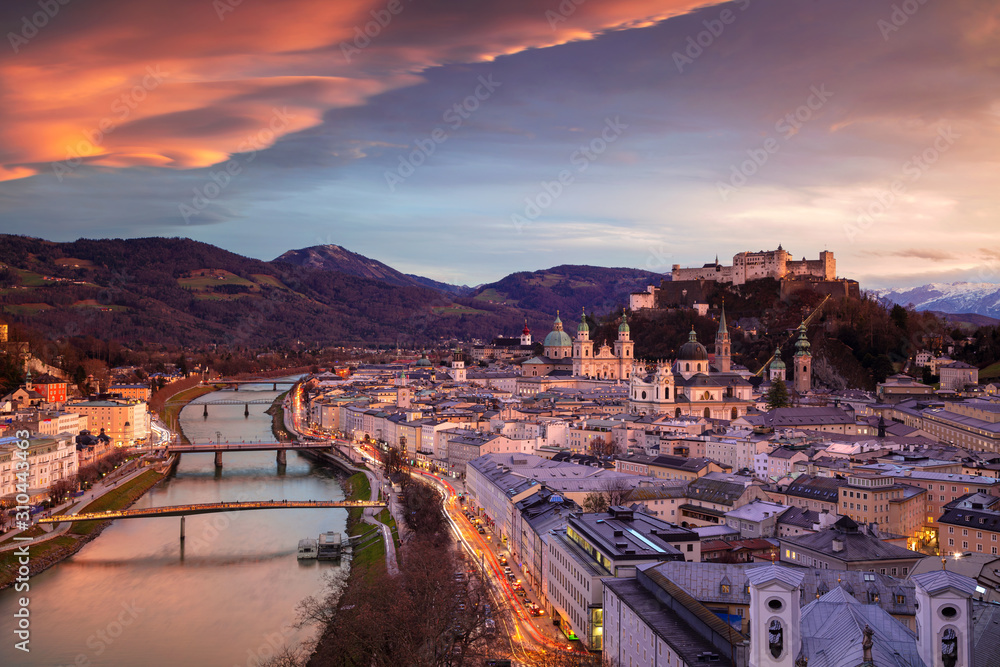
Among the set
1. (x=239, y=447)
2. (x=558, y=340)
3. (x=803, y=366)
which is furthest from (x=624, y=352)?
(x=239, y=447)

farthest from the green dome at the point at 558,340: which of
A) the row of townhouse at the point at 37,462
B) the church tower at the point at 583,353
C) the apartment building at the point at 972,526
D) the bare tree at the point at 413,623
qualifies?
the bare tree at the point at 413,623

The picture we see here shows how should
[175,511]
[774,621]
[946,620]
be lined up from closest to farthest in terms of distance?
[946,620], [774,621], [175,511]

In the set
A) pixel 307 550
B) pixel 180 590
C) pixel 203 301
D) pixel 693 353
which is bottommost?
pixel 180 590

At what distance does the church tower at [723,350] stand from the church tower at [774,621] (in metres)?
42.8

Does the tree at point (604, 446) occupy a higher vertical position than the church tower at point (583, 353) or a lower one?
lower

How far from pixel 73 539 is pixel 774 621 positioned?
22.0m

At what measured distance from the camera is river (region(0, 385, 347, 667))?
18156mm

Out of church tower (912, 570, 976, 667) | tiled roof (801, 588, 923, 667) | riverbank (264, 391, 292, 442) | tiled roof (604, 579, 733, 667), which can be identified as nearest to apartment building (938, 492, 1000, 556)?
tiled roof (604, 579, 733, 667)

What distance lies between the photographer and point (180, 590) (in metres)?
22.0

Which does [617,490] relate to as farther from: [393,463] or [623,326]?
[623,326]

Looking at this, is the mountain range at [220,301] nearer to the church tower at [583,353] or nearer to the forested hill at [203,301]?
the forested hill at [203,301]

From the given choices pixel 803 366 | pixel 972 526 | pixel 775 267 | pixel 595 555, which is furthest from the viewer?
pixel 775 267

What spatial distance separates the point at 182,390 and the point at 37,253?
66.5 meters

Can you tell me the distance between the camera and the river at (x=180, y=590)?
18.2m
